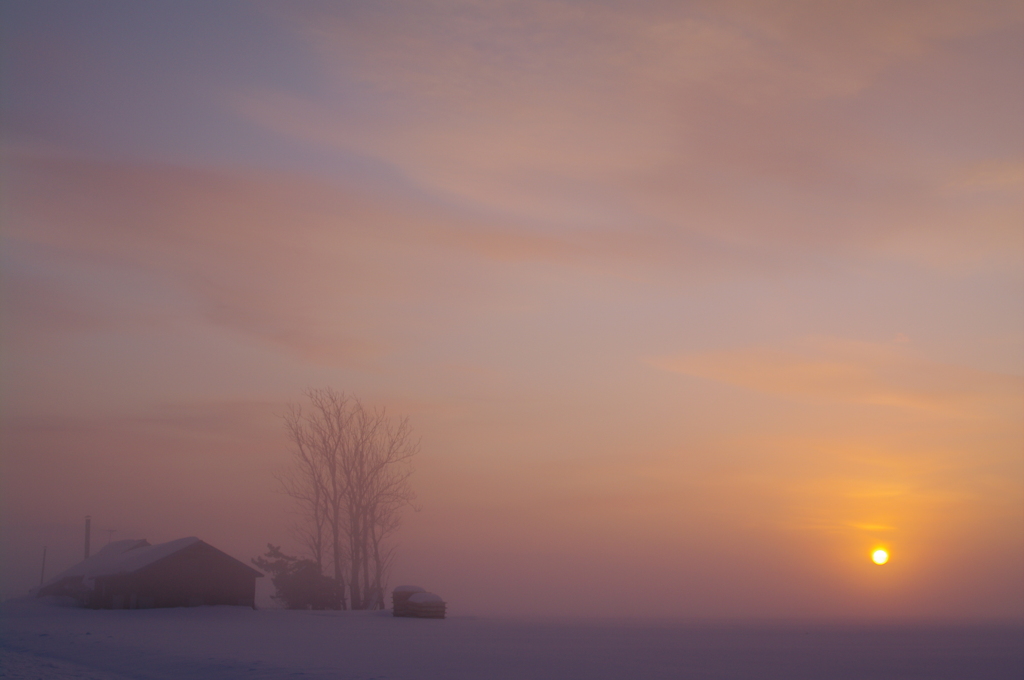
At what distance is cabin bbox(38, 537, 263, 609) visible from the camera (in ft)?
153

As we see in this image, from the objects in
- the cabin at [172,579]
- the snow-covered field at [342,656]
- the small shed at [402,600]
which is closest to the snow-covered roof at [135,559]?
the cabin at [172,579]

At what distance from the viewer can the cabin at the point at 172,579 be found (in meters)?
46.8

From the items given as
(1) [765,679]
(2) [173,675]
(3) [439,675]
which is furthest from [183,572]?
(1) [765,679]

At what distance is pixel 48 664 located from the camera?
22500 millimetres

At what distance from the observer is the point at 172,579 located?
156 feet

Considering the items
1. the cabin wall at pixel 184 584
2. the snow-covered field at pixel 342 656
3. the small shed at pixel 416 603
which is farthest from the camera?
the small shed at pixel 416 603

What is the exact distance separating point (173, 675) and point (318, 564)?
124ft

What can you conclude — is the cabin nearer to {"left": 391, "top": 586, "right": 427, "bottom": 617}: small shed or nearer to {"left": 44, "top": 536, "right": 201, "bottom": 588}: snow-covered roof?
{"left": 44, "top": 536, "right": 201, "bottom": 588}: snow-covered roof

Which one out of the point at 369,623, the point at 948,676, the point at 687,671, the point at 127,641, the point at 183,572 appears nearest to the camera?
the point at 687,671

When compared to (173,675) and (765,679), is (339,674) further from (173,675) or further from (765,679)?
(765,679)

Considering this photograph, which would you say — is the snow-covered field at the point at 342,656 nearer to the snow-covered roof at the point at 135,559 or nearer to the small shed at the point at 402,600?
the snow-covered roof at the point at 135,559

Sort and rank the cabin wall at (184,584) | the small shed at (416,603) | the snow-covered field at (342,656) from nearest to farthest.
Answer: the snow-covered field at (342,656), the cabin wall at (184,584), the small shed at (416,603)

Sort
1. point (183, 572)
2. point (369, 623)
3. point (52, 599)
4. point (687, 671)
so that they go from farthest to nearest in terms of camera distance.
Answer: point (52, 599) < point (183, 572) < point (369, 623) < point (687, 671)

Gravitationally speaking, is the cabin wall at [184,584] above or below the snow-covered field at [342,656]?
above
